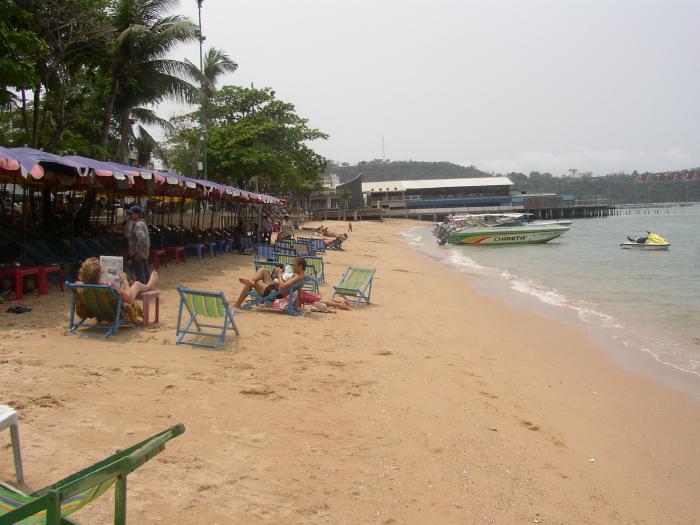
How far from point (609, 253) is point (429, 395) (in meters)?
24.1

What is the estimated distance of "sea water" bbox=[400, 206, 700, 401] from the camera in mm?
7996

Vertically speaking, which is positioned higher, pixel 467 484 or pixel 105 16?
pixel 105 16

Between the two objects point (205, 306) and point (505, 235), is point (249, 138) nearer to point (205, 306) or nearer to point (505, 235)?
point (505, 235)

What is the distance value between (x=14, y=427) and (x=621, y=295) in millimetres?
13095

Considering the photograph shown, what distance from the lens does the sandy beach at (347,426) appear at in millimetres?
3369

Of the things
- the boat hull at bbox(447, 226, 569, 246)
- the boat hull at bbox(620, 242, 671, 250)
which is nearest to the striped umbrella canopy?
the boat hull at bbox(620, 242, 671, 250)

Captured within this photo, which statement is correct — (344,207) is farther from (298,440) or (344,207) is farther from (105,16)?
(298,440)

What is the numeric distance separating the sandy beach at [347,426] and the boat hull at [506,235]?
2570 cm

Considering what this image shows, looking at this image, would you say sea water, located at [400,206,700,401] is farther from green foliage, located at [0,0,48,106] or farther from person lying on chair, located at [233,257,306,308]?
green foliage, located at [0,0,48,106]

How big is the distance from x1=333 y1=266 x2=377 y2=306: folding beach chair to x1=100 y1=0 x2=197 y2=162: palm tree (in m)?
9.51

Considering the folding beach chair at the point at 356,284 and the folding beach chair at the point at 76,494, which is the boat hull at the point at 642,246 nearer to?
the folding beach chair at the point at 356,284

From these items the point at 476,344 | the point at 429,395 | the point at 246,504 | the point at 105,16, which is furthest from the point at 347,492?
the point at 105,16

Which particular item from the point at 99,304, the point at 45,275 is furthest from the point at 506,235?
the point at 99,304

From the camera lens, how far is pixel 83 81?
2117cm
